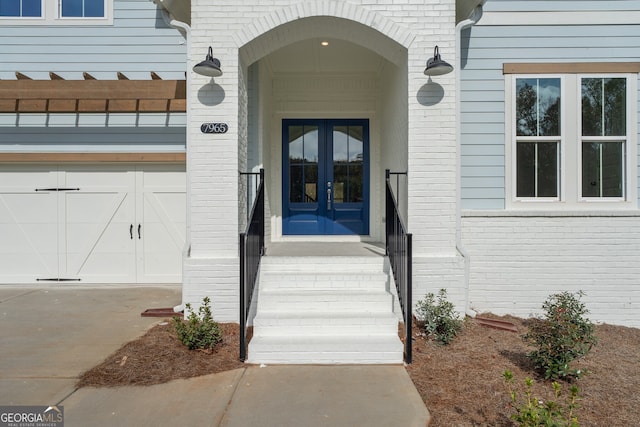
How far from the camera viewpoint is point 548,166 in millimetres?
5469

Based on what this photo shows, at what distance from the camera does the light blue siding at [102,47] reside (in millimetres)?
6406

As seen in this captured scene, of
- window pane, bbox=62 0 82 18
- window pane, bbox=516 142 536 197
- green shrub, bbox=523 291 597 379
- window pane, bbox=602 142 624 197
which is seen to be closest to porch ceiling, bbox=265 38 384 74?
window pane, bbox=516 142 536 197

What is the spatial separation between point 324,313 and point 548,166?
383 cm

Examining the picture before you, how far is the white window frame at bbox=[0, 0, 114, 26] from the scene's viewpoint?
6.40 m

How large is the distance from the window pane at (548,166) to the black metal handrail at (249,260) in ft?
12.7

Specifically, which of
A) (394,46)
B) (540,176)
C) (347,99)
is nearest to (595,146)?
(540,176)

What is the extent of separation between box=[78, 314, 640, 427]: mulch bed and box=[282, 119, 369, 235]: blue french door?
105 inches

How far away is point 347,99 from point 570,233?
3.84 metres

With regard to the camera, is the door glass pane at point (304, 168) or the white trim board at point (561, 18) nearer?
the white trim board at point (561, 18)

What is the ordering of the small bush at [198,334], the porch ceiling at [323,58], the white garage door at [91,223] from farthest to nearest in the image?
1. the white garage door at [91,223]
2. the porch ceiling at [323,58]
3. the small bush at [198,334]

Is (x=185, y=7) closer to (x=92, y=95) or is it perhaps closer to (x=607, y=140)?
(x=92, y=95)

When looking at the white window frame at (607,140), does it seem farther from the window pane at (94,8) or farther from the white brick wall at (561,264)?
the window pane at (94,8)

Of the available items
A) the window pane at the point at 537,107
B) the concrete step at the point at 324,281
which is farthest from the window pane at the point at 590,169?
the concrete step at the point at 324,281

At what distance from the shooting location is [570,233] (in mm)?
5297
